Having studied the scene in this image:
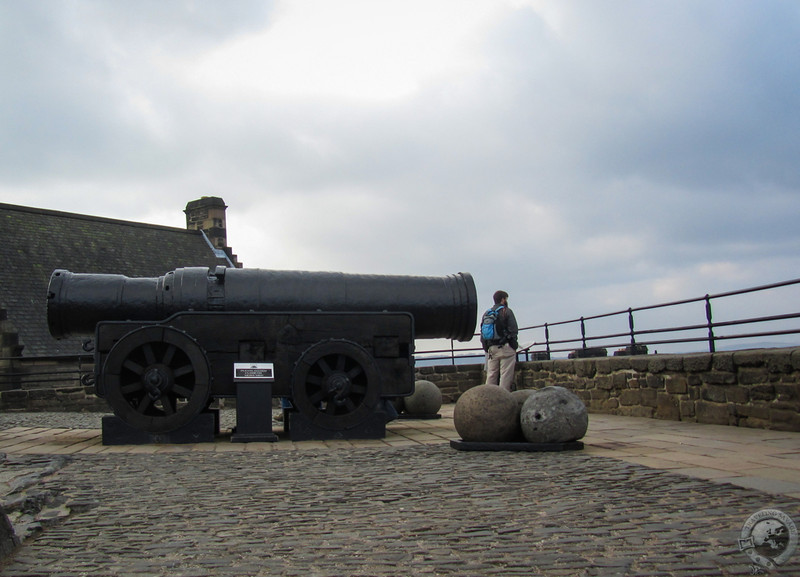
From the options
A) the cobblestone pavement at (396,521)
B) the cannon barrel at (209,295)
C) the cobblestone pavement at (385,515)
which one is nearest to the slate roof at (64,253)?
the cannon barrel at (209,295)

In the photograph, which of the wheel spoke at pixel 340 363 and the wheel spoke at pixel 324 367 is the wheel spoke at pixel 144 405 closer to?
the wheel spoke at pixel 324 367

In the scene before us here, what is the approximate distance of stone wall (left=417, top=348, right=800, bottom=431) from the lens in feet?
25.6

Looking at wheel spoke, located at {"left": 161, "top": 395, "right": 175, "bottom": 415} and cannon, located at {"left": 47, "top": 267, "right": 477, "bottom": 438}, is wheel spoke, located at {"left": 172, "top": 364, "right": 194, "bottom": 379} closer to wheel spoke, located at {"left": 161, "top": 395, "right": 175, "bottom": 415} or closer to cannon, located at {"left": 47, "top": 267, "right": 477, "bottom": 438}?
cannon, located at {"left": 47, "top": 267, "right": 477, "bottom": 438}

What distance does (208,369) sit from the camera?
8.32 metres

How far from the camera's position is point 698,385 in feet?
29.8

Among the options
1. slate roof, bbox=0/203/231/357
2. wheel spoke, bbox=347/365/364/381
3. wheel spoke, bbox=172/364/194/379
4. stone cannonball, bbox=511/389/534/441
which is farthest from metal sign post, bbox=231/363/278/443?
slate roof, bbox=0/203/231/357

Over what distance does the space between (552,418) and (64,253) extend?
22.5 metres

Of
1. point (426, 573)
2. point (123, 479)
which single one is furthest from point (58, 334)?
point (426, 573)

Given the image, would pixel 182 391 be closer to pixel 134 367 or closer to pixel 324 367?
pixel 134 367

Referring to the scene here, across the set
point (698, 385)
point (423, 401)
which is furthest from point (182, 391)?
point (698, 385)

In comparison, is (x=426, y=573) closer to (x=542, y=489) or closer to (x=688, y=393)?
(x=542, y=489)

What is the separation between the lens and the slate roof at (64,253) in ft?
71.7

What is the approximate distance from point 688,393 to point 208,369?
5468 millimetres

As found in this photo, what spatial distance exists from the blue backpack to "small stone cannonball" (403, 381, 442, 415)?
1.26 metres
